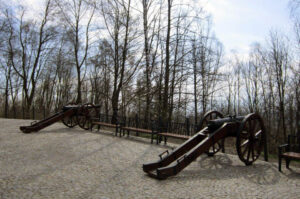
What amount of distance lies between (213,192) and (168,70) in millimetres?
7729

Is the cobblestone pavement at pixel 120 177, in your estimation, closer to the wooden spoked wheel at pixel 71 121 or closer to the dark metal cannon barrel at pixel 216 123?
the dark metal cannon barrel at pixel 216 123

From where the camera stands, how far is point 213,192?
3.50 meters

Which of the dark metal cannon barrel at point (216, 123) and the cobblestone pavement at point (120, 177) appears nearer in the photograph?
the cobblestone pavement at point (120, 177)

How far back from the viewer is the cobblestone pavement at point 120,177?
Answer: 340 centimetres

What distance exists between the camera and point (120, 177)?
416 cm

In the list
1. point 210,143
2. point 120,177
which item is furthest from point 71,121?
Result: point 210,143

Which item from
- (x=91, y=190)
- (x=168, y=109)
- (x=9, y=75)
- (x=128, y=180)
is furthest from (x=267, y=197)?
(x=9, y=75)

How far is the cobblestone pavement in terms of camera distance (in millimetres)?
3404

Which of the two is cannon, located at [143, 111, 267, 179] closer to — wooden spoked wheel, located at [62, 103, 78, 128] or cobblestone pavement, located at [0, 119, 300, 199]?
cobblestone pavement, located at [0, 119, 300, 199]

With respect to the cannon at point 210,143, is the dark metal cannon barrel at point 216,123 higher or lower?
higher

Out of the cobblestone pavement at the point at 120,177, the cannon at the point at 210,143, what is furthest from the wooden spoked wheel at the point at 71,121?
the cannon at the point at 210,143

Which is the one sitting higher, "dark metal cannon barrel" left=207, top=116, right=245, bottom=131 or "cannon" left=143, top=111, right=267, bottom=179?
"dark metal cannon barrel" left=207, top=116, right=245, bottom=131

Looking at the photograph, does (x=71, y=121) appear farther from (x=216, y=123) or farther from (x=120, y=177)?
(x=216, y=123)

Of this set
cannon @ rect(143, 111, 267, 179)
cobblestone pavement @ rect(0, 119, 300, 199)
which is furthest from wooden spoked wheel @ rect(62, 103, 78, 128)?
cannon @ rect(143, 111, 267, 179)
